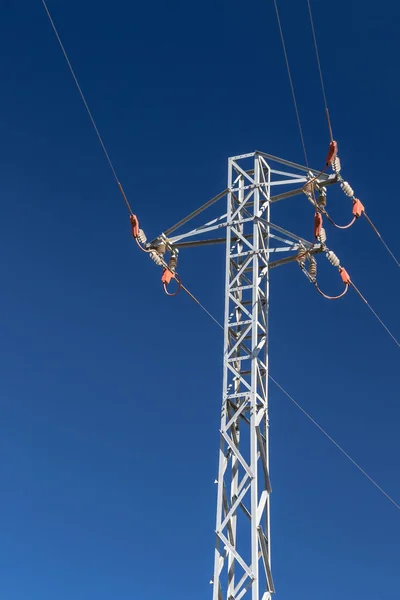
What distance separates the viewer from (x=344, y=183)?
18891 millimetres

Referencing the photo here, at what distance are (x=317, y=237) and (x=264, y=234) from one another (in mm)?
1354

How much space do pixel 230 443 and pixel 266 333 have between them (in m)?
2.63

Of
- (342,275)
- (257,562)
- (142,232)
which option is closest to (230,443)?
(257,562)

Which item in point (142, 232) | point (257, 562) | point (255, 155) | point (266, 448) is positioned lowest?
point (257, 562)

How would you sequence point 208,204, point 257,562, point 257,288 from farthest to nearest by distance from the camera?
point 208,204 → point 257,288 → point 257,562

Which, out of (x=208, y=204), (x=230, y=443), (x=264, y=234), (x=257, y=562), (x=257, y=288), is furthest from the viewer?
(x=208, y=204)

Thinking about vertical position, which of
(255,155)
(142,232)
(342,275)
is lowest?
(342,275)

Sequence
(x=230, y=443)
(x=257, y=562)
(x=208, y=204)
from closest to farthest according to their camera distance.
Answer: (x=257, y=562), (x=230, y=443), (x=208, y=204)

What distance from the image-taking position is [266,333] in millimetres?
17344

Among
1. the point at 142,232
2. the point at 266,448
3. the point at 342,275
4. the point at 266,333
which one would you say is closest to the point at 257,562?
the point at 266,448

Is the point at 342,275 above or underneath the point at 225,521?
above

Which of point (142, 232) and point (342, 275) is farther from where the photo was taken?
point (142, 232)

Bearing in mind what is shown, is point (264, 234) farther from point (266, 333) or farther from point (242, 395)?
point (242, 395)

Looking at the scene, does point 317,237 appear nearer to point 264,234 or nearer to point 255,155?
point 264,234
